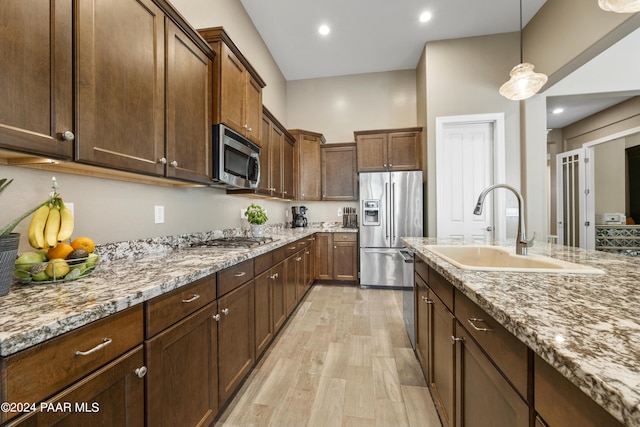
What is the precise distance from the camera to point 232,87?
200 cm

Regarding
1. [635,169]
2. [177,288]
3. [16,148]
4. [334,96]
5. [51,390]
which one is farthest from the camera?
[334,96]

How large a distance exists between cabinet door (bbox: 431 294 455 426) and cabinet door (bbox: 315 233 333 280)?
2.61 meters

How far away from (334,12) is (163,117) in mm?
2786

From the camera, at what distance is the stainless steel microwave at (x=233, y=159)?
1.83m

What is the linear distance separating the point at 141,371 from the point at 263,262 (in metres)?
1.10

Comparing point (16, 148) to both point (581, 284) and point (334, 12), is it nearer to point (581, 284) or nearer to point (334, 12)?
point (581, 284)

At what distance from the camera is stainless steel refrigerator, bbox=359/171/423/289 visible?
3736 millimetres

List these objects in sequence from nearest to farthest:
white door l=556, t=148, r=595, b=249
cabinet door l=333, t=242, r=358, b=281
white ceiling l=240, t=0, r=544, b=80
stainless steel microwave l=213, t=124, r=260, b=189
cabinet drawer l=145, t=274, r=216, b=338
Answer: cabinet drawer l=145, t=274, r=216, b=338 < stainless steel microwave l=213, t=124, r=260, b=189 < white ceiling l=240, t=0, r=544, b=80 < cabinet door l=333, t=242, r=358, b=281 < white door l=556, t=148, r=595, b=249

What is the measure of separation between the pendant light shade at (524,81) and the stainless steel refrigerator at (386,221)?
1621 mm

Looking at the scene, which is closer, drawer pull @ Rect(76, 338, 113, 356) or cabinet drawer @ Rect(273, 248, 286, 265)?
drawer pull @ Rect(76, 338, 113, 356)

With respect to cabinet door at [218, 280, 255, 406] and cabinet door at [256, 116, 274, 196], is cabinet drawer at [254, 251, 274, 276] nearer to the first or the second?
cabinet door at [218, 280, 255, 406]

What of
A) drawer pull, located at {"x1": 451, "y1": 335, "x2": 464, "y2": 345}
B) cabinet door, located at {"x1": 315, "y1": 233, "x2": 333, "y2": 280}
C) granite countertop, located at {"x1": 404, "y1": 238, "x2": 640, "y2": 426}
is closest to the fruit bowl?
granite countertop, located at {"x1": 404, "y1": 238, "x2": 640, "y2": 426}

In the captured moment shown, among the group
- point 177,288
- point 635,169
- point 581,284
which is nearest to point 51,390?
point 177,288

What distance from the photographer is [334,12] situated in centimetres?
313
